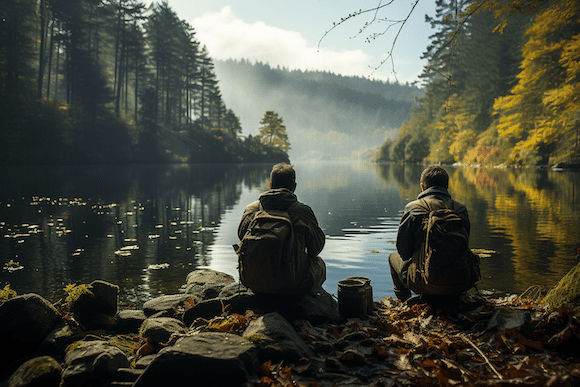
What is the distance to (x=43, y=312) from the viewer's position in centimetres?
415

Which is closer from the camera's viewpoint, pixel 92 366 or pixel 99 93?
pixel 92 366

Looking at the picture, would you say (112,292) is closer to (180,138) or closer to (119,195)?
(119,195)

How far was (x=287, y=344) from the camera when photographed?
333 cm

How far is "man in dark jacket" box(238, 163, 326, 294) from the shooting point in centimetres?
426

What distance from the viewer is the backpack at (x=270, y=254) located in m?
3.95

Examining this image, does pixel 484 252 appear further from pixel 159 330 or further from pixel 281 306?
pixel 159 330

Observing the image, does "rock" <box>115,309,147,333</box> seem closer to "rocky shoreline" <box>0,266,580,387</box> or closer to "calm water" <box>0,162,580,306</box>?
"rocky shoreline" <box>0,266,580,387</box>

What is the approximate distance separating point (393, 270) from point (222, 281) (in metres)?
2.65

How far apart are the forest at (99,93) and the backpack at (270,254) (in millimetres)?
39557

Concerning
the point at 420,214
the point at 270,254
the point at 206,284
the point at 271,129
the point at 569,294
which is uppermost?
the point at 271,129

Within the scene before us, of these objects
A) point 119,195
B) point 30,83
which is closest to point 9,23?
point 30,83

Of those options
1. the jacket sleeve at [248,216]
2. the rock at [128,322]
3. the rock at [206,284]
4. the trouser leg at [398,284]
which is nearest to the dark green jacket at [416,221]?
the trouser leg at [398,284]

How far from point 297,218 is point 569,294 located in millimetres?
2735

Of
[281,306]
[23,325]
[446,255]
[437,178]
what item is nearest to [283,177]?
[281,306]
